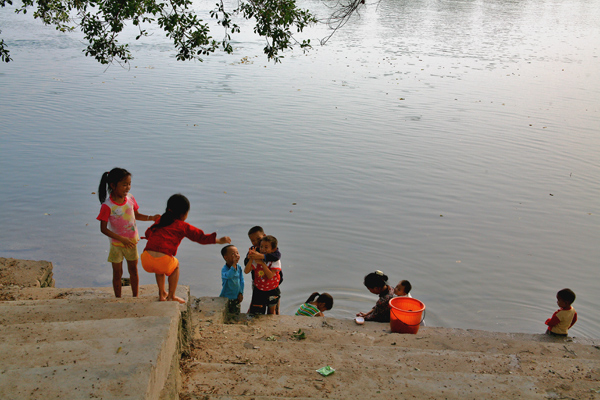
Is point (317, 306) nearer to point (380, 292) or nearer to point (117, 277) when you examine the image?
point (380, 292)

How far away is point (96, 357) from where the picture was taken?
7.84ft

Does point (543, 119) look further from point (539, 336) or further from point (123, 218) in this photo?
point (123, 218)

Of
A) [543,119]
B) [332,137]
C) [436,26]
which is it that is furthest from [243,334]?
[436,26]

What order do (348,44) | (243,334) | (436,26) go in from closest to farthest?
(243,334)
(348,44)
(436,26)

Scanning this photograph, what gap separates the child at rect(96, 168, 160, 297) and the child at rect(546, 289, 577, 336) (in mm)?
3929

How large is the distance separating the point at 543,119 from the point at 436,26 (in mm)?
17031

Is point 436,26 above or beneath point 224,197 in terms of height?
above

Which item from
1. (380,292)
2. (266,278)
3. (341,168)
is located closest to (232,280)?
(266,278)

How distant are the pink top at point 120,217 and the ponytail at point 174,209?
1.10 feet

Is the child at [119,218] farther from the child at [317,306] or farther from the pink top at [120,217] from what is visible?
the child at [317,306]

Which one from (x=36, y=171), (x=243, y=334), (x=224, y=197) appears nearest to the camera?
(x=243, y=334)

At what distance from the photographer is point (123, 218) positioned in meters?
4.43

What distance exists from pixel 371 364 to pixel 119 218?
2.42m

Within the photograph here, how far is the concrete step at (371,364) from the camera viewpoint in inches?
118
